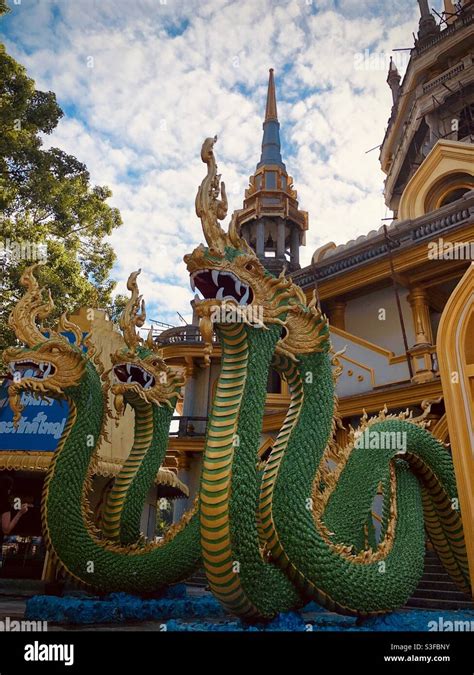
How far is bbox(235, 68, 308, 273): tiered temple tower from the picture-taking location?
21938 millimetres

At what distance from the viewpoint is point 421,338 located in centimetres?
1031

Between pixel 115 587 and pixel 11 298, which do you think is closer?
pixel 115 587

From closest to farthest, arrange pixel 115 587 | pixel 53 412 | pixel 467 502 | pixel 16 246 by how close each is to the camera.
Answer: pixel 467 502 → pixel 115 587 → pixel 53 412 → pixel 16 246

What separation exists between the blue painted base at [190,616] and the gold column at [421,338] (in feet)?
15.6

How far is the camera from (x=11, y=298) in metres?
11.0

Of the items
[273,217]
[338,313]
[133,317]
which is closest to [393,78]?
[273,217]

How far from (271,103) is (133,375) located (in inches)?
918

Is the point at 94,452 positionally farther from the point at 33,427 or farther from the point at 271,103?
the point at 271,103

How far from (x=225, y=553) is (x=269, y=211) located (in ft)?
65.3

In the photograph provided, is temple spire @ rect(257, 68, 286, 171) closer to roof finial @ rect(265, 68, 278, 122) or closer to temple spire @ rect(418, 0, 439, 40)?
roof finial @ rect(265, 68, 278, 122)

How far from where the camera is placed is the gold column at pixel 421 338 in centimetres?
956

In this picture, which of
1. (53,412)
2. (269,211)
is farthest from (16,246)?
(269,211)
